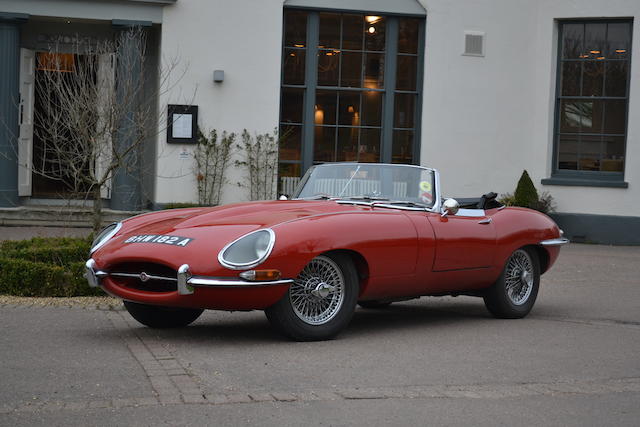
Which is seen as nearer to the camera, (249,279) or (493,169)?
(249,279)

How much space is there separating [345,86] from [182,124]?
2996 millimetres

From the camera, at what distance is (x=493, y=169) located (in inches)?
699

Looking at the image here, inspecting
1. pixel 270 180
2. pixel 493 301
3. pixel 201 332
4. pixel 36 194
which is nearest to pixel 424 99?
pixel 270 180

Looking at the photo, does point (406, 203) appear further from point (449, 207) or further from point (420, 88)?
point (420, 88)

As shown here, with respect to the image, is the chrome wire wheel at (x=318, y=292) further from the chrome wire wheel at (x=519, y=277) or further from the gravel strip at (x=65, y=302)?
the gravel strip at (x=65, y=302)

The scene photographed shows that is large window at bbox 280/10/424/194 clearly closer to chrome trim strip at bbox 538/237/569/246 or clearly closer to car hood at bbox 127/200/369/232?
chrome trim strip at bbox 538/237/569/246

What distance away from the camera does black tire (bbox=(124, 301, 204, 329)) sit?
7387 millimetres

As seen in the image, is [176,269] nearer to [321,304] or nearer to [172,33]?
[321,304]

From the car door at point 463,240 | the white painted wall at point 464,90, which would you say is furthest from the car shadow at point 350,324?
the white painted wall at point 464,90

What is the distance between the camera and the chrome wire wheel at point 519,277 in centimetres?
853

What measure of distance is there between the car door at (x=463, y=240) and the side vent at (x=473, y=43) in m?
9.74

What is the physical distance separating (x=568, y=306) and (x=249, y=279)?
14.1 ft

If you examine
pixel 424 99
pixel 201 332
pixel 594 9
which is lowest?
pixel 201 332

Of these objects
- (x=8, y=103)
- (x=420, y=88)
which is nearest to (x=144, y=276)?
(x=8, y=103)
